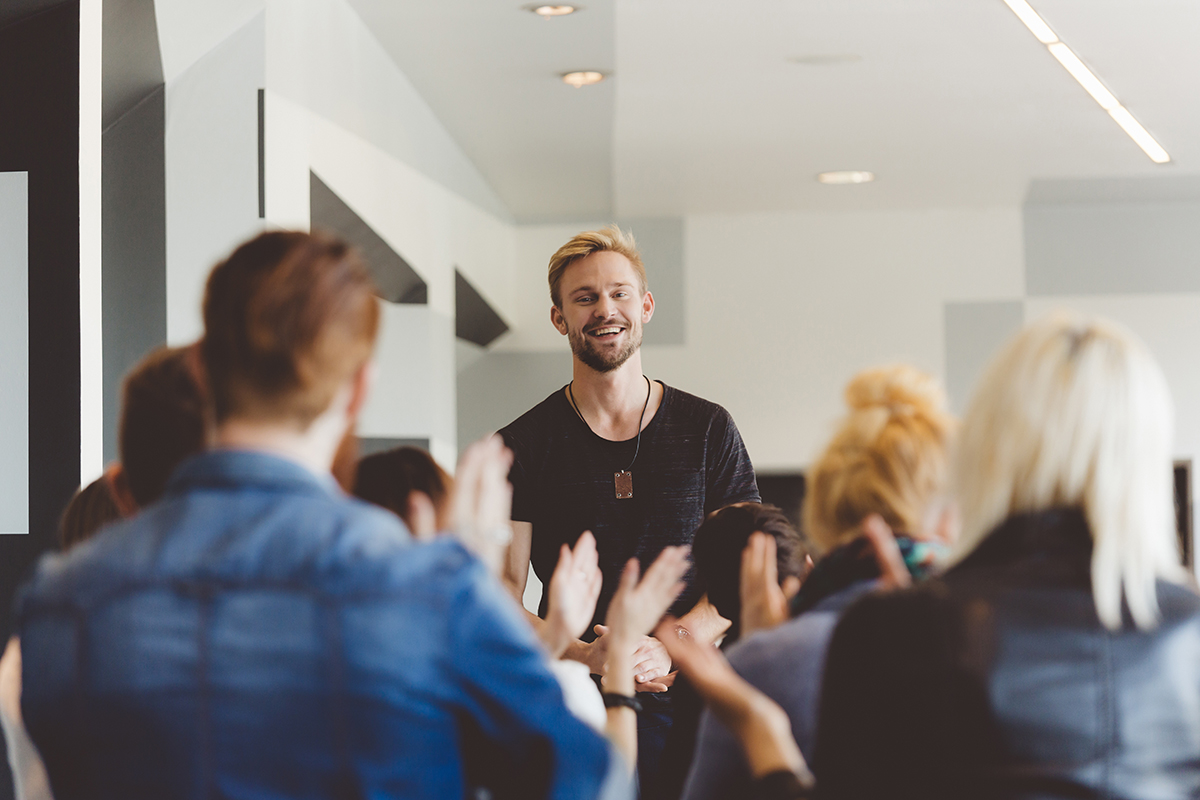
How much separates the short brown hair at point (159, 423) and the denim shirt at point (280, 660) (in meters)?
0.26

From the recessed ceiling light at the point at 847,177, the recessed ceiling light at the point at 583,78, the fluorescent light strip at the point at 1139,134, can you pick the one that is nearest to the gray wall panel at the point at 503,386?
the recessed ceiling light at the point at 847,177

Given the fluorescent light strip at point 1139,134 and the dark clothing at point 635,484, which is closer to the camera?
the dark clothing at point 635,484

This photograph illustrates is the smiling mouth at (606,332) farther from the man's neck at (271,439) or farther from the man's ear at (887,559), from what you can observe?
the man's neck at (271,439)

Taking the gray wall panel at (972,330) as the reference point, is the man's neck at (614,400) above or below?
below

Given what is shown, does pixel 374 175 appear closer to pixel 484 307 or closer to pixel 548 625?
pixel 484 307

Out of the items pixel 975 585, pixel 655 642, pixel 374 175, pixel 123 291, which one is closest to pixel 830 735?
pixel 975 585

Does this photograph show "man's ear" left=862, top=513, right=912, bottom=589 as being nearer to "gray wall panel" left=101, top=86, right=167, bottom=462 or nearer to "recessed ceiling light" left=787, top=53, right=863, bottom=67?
"gray wall panel" left=101, top=86, right=167, bottom=462

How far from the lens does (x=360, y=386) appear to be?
3.16 ft

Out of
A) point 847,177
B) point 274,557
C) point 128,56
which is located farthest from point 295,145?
point 847,177

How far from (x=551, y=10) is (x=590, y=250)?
146 cm

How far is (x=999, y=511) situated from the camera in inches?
42.6

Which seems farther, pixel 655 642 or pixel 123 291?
pixel 123 291

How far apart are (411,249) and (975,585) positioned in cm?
352

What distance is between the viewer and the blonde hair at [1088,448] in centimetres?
106
